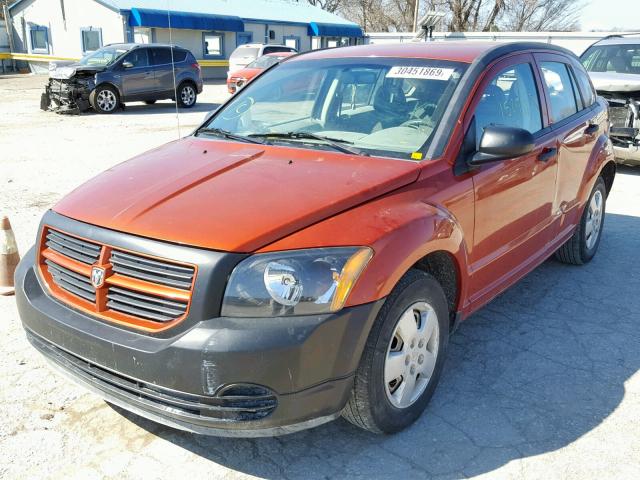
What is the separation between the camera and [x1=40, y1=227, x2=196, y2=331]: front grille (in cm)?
240

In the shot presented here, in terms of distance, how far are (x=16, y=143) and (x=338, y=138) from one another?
33.8ft

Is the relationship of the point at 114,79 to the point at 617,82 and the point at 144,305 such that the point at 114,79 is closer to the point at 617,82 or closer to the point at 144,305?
the point at 617,82

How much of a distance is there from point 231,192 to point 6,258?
8.75 ft

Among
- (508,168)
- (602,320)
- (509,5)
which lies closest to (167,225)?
(508,168)

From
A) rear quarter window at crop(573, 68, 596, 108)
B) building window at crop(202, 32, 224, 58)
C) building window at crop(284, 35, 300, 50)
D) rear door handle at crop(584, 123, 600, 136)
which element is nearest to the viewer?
rear door handle at crop(584, 123, 600, 136)

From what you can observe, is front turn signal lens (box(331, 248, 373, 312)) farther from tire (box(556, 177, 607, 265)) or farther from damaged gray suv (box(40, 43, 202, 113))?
damaged gray suv (box(40, 43, 202, 113))

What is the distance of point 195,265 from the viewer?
2344 millimetres

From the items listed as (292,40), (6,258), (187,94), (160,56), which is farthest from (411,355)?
(292,40)

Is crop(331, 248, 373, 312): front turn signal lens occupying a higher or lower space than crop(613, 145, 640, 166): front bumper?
higher

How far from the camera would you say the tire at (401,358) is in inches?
102

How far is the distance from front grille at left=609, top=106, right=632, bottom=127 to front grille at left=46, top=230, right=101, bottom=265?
26.6ft

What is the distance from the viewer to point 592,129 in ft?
15.7

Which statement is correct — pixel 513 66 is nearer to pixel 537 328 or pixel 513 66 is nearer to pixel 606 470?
pixel 537 328

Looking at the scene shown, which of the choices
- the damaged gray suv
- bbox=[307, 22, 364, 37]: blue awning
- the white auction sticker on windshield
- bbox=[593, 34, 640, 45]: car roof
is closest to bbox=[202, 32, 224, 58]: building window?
bbox=[307, 22, 364, 37]: blue awning
